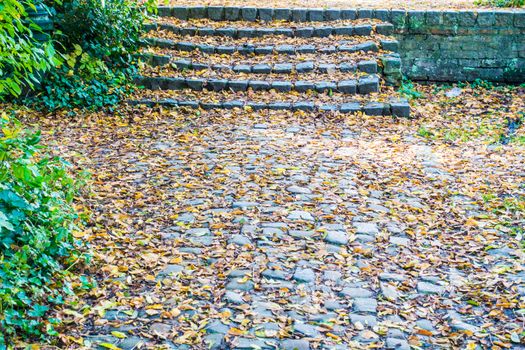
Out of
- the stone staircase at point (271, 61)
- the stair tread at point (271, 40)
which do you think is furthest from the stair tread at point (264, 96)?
the stair tread at point (271, 40)

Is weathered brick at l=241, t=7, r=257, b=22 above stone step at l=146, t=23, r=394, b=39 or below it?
above

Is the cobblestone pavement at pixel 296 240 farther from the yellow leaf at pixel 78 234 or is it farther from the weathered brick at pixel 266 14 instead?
the weathered brick at pixel 266 14

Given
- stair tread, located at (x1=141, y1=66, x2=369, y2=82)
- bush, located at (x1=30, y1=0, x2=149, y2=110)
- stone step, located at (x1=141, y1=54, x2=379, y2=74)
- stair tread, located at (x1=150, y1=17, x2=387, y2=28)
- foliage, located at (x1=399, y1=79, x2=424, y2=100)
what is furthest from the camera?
stair tread, located at (x1=150, y1=17, x2=387, y2=28)

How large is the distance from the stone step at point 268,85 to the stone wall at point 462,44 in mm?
1535

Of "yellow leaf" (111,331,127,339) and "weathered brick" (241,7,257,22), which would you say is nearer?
"yellow leaf" (111,331,127,339)

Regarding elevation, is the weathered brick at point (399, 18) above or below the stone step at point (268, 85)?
above

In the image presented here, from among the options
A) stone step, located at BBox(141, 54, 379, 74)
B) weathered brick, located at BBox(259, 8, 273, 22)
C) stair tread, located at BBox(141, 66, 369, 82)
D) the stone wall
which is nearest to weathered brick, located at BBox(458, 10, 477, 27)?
the stone wall

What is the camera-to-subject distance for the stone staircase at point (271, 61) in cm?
778

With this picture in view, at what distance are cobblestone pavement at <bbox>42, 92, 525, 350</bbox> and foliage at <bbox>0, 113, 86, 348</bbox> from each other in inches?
7.4

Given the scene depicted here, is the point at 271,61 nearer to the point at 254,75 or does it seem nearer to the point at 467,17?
the point at 254,75

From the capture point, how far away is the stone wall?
909 cm

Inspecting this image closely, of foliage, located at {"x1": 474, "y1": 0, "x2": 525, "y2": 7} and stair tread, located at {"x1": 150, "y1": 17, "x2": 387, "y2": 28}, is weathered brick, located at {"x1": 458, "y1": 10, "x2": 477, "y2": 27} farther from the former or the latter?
stair tread, located at {"x1": 150, "y1": 17, "x2": 387, "y2": 28}

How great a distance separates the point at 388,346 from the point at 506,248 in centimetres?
153

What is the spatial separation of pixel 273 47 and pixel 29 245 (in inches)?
227
